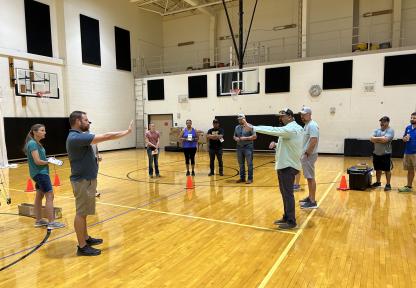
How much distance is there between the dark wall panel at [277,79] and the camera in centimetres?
1537

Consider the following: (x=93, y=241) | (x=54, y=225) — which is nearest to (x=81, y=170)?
(x=93, y=241)

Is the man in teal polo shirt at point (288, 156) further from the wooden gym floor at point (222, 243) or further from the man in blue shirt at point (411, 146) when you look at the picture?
the man in blue shirt at point (411, 146)

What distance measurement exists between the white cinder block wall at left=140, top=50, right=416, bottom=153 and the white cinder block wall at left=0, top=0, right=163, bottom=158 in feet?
19.7

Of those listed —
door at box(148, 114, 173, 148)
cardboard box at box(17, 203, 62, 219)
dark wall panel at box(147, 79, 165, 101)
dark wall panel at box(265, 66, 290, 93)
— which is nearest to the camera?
cardboard box at box(17, 203, 62, 219)

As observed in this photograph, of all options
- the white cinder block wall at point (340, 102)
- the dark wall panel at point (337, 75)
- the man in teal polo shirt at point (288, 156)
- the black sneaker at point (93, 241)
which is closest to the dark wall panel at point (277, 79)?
the white cinder block wall at point (340, 102)

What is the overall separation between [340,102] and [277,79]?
130 inches

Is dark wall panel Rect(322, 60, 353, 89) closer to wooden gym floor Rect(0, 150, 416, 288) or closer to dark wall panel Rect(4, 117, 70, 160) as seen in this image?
wooden gym floor Rect(0, 150, 416, 288)

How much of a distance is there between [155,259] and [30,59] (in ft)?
46.4

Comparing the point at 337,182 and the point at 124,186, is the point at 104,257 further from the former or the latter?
the point at 337,182

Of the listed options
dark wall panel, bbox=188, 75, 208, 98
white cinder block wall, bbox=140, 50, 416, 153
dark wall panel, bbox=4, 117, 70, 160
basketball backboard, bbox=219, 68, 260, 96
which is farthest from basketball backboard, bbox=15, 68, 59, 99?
basketball backboard, bbox=219, 68, 260, 96

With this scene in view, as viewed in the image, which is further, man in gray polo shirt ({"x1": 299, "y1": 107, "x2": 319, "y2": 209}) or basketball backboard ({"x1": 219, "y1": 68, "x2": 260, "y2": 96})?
basketball backboard ({"x1": 219, "y1": 68, "x2": 260, "y2": 96})

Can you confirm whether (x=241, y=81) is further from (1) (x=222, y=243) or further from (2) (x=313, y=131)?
(1) (x=222, y=243)

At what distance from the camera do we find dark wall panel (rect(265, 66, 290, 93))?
15.4 m

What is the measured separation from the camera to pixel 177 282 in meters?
3.19
